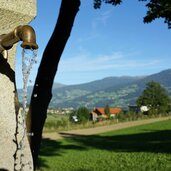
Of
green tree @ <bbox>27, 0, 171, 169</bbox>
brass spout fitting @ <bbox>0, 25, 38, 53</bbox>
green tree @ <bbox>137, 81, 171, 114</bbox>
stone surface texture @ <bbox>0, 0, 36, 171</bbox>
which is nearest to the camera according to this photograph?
brass spout fitting @ <bbox>0, 25, 38, 53</bbox>

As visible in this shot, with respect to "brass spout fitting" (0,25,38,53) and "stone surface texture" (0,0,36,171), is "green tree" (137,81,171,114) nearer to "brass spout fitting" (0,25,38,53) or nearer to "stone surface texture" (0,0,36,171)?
"stone surface texture" (0,0,36,171)

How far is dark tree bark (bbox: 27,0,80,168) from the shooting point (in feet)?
21.2

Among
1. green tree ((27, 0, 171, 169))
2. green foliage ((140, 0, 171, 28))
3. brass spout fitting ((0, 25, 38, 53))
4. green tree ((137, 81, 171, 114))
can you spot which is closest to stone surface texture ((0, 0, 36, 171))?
brass spout fitting ((0, 25, 38, 53))

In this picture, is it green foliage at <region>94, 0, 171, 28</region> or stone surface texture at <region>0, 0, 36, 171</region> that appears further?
green foliage at <region>94, 0, 171, 28</region>

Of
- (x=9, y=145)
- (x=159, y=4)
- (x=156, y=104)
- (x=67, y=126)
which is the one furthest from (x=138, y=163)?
(x=156, y=104)

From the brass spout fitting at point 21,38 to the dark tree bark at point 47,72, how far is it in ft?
13.5

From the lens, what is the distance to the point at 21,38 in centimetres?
204

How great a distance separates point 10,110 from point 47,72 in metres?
4.44

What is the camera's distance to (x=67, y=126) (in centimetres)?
3888

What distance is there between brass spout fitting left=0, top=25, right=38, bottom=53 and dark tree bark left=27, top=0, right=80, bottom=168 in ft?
13.5

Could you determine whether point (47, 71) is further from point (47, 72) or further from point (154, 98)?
point (154, 98)

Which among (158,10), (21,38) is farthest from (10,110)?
(158,10)

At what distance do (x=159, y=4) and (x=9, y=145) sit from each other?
34.2 ft

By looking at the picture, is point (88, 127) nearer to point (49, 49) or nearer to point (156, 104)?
point (49, 49)
